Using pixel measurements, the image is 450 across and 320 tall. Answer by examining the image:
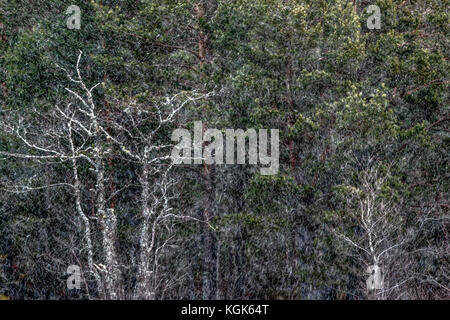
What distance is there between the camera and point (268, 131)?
1581 cm

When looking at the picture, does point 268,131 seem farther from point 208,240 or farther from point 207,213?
point 208,240

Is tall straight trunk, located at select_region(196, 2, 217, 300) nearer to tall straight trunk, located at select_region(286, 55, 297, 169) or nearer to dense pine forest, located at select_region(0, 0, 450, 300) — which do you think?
dense pine forest, located at select_region(0, 0, 450, 300)

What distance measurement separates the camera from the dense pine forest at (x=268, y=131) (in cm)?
1526

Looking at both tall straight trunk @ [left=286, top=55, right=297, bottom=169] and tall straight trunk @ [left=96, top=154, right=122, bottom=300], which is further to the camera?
tall straight trunk @ [left=286, top=55, right=297, bottom=169]

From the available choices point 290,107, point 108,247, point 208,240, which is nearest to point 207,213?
point 208,240

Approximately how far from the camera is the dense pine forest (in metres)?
15.3

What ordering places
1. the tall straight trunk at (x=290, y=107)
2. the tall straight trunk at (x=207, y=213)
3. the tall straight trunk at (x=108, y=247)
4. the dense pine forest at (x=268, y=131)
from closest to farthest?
1. the tall straight trunk at (x=108, y=247)
2. the dense pine forest at (x=268, y=131)
3. the tall straight trunk at (x=290, y=107)
4. the tall straight trunk at (x=207, y=213)

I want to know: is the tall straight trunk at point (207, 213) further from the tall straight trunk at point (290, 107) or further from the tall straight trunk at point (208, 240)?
the tall straight trunk at point (290, 107)

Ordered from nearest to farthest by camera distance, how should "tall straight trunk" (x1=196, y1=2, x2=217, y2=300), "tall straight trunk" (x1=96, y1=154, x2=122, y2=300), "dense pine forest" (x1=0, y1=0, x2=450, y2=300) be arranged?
"tall straight trunk" (x1=96, y1=154, x2=122, y2=300) → "dense pine forest" (x1=0, y1=0, x2=450, y2=300) → "tall straight trunk" (x1=196, y1=2, x2=217, y2=300)

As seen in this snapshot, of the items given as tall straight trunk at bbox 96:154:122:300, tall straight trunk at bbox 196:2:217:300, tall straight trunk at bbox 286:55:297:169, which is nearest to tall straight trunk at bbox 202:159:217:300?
tall straight trunk at bbox 196:2:217:300

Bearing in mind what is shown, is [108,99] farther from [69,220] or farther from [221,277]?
[221,277]

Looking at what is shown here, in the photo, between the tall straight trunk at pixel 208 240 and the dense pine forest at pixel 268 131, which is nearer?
the dense pine forest at pixel 268 131

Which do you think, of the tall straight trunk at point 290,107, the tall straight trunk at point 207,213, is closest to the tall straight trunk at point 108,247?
the tall straight trunk at point 207,213

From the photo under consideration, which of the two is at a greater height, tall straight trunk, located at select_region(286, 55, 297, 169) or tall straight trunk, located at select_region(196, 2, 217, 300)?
tall straight trunk, located at select_region(286, 55, 297, 169)
